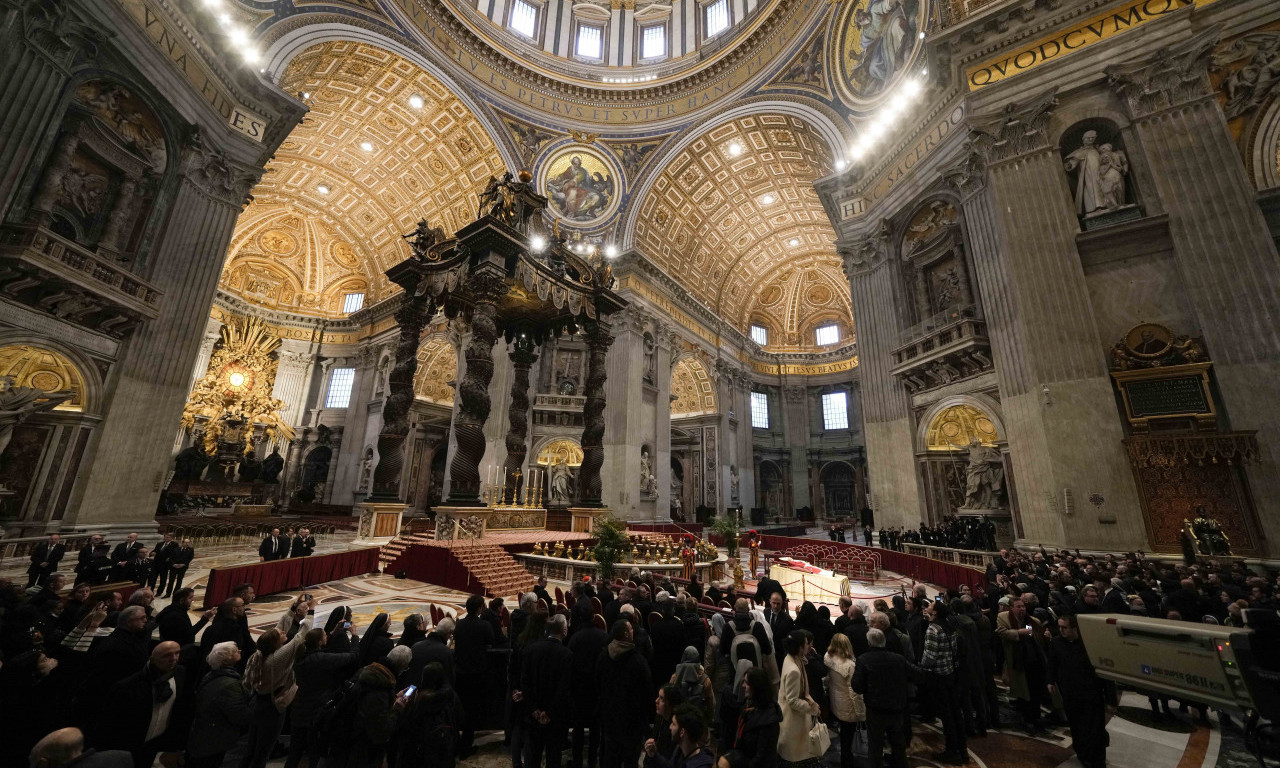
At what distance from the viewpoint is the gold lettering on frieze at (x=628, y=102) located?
1733cm

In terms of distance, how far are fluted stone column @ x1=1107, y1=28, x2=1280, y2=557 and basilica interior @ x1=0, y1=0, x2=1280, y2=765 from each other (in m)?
0.05

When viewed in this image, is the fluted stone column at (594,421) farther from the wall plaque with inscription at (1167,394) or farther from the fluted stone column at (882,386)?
the wall plaque with inscription at (1167,394)

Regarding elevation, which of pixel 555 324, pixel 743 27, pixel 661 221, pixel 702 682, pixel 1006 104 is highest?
pixel 743 27

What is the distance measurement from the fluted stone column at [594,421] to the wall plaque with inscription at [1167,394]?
10982 millimetres

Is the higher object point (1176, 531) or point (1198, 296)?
point (1198, 296)

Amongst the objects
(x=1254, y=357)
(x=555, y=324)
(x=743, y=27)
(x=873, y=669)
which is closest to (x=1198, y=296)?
(x=1254, y=357)

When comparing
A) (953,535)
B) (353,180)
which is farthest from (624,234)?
(953,535)

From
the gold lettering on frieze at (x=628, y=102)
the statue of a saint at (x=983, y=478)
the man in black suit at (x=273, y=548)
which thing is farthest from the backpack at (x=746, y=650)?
the gold lettering on frieze at (x=628, y=102)

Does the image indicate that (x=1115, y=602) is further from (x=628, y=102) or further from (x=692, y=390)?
(x=628, y=102)

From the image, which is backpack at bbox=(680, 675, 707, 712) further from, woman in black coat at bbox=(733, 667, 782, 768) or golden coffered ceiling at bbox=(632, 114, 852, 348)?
golden coffered ceiling at bbox=(632, 114, 852, 348)

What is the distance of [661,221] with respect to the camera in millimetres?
22984

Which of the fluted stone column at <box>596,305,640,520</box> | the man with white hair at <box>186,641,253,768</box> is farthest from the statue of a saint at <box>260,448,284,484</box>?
the man with white hair at <box>186,641,253,768</box>

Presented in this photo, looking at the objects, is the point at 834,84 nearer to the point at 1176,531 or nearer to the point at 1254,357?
the point at 1254,357

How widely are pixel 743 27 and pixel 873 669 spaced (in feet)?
77.3
